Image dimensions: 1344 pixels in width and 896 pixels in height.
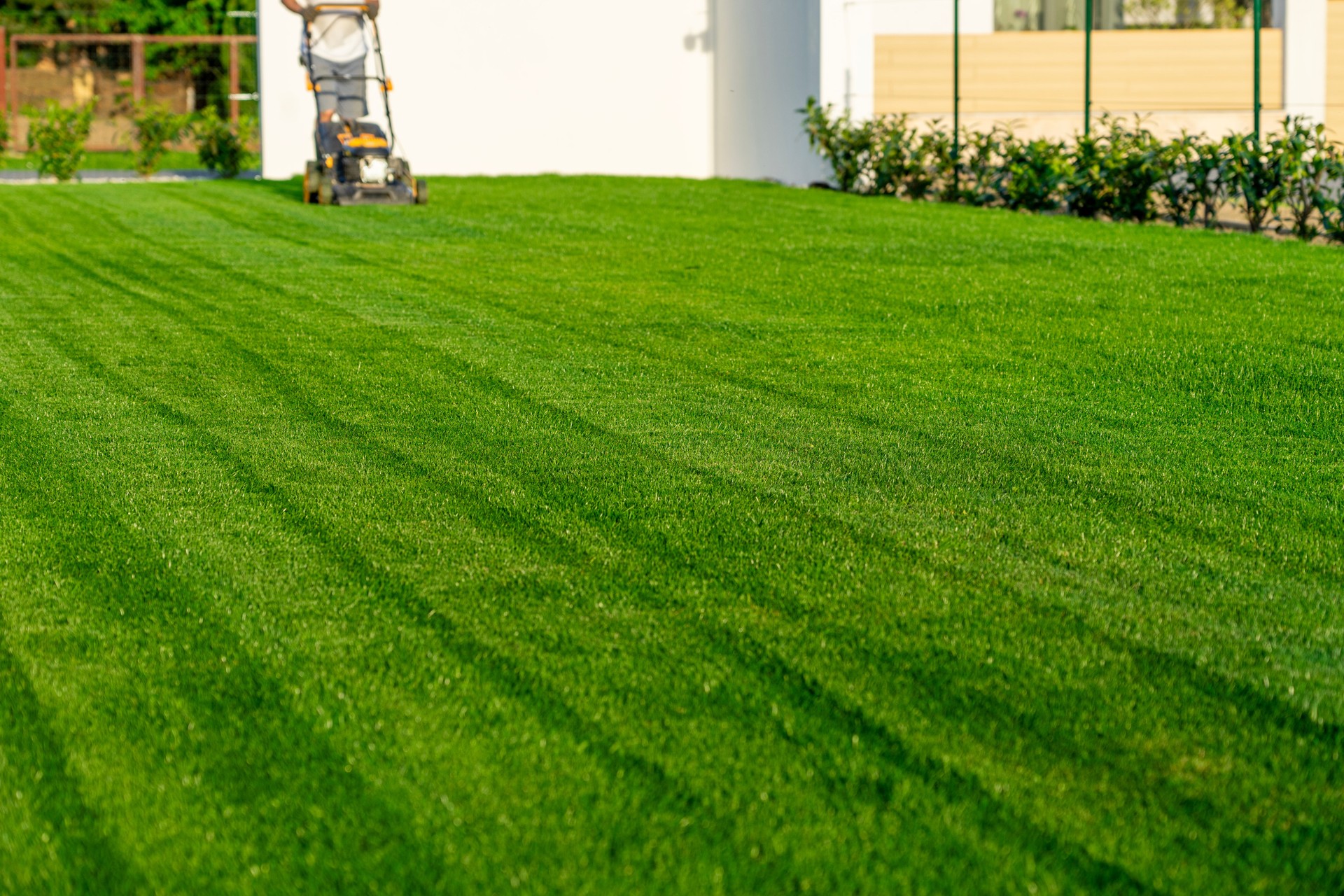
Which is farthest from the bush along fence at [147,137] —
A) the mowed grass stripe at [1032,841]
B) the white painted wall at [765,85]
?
the mowed grass stripe at [1032,841]

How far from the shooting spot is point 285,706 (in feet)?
11.0

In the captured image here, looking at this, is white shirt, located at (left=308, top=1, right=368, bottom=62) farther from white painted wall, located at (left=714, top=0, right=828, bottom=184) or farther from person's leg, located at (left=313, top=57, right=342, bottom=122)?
white painted wall, located at (left=714, top=0, right=828, bottom=184)

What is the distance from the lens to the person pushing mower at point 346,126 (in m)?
15.0

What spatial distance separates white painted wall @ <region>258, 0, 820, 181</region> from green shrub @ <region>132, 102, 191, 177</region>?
1140mm

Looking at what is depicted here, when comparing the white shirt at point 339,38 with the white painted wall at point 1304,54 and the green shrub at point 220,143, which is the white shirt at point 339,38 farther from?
the white painted wall at point 1304,54

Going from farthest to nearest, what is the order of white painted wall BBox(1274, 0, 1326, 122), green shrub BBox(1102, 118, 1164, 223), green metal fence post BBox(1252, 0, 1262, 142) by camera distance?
white painted wall BBox(1274, 0, 1326, 122) → green shrub BBox(1102, 118, 1164, 223) → green metal fence post BBox(1252, 0, 1262, 142)

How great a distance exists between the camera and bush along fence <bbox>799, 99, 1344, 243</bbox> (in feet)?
41.3

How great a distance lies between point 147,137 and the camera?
20188 millimetres

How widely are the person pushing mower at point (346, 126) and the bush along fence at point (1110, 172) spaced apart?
4.98m

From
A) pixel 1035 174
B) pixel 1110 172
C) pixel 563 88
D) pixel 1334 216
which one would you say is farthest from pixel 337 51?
pixel 1334 216

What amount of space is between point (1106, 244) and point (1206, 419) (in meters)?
5.82

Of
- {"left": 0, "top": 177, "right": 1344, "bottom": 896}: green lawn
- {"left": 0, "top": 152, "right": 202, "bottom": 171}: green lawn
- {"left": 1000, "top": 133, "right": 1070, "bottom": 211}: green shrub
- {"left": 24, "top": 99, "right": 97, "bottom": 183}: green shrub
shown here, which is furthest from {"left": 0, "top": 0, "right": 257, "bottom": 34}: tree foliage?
{"left": 0, "top": 177, "right": 1344, "bottom": 896}: green lawn

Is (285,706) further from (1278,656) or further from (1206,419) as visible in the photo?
(1206,419)

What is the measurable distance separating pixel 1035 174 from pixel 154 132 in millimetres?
11328
